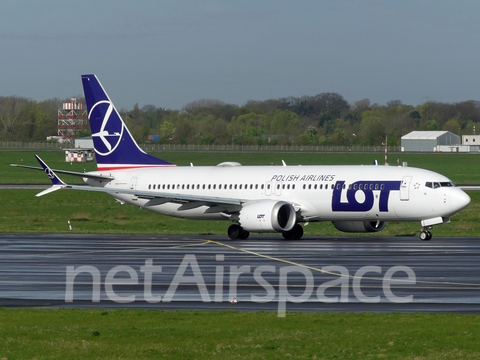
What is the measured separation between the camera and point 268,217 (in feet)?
151

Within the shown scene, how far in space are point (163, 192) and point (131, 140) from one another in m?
4.78

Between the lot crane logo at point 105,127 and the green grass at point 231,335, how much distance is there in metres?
35.6

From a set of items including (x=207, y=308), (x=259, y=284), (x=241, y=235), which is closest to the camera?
(x=207, y=308)

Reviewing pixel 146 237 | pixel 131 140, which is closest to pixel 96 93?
pixel 131 140

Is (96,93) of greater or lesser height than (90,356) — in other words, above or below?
above

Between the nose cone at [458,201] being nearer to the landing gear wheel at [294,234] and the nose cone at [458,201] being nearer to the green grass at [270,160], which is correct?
the landing gear wheel at [294,234]

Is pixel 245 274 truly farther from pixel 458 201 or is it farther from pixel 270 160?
pixel 270 160

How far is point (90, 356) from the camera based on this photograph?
15.2 meters

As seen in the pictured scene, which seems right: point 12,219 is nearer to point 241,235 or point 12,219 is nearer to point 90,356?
point 241,235

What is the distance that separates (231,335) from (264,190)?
3256cm

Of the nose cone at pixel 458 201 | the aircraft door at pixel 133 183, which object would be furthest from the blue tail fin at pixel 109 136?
the nose cone at pixel 458 201

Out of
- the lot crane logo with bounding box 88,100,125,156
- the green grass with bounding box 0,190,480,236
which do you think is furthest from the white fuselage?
the green grass with bounding box 0,190,480,236

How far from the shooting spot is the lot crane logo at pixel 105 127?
5538 cm

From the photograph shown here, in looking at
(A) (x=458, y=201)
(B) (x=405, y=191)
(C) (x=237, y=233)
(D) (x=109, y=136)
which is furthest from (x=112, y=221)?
(A) (x=458, y=201)
